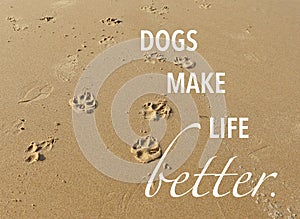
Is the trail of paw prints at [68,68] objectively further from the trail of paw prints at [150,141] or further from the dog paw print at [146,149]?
the dog paw print at [146,149]

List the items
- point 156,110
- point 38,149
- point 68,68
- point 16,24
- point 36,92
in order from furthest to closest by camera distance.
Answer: point 16,24 < point 68,68 < point 36,92 < point 156,110 < point 38,149

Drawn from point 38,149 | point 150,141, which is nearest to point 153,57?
point 150,141

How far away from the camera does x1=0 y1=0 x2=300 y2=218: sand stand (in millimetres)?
2742

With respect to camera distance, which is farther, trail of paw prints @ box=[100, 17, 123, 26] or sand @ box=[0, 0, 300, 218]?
trail of paw prints @ box=[100, 17, 123, 26]

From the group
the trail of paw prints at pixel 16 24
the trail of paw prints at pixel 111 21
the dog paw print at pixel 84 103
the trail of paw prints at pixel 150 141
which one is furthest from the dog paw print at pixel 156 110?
the trail of paw prints at pixel 16 24

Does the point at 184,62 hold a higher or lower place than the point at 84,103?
higher

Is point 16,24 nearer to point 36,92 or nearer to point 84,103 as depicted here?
point 36,92

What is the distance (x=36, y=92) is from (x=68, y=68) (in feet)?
1.67

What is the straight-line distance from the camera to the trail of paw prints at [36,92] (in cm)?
360

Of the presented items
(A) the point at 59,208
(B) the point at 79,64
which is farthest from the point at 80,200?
(B) the point at 79,64

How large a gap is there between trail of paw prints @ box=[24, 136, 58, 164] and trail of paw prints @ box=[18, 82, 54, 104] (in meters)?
0.62

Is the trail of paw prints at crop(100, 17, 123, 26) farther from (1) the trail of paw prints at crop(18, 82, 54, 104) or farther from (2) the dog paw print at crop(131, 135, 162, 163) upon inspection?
(2) the dog paw print at crop(131, 135, 162, 163)

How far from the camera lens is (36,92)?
3676 millimetres

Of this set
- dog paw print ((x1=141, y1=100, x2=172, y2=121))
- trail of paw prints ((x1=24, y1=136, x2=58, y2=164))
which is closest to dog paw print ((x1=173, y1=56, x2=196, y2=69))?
dog paw print ((x1=141, y1=100, x2=172, y2=121))
